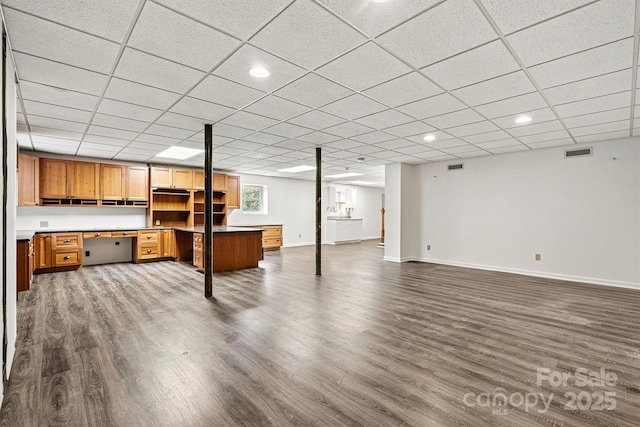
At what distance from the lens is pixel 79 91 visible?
3352 mm

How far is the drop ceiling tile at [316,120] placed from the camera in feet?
13.4

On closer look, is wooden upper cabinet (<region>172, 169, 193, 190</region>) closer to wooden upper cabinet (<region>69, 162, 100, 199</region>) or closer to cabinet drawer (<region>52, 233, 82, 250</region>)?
wooden upper cabinet (<region>69, 162, 100, 199</region>)

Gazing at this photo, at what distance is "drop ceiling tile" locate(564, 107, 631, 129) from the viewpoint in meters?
3.99

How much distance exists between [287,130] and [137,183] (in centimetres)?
505

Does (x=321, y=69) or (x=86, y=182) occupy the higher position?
(x=321, y=69)

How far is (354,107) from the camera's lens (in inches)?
151

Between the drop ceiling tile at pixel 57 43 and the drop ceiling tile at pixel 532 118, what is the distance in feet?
14.9

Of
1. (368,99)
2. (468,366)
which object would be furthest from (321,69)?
(468,366)

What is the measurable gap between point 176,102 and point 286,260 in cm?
529

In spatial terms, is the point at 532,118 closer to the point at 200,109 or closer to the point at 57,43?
the point at 200,109

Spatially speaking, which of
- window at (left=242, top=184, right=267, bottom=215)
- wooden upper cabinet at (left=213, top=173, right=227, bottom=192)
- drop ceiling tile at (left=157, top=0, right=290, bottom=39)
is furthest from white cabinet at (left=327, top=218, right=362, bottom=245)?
drop ceiling tile at (left=157, top=0, right=290, bottom=39)

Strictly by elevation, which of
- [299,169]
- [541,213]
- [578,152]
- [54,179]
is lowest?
[541,213]

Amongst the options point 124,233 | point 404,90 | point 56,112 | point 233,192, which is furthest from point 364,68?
point 233,192

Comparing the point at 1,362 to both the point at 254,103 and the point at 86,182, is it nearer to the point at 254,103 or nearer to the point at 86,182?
the point at 254,103
